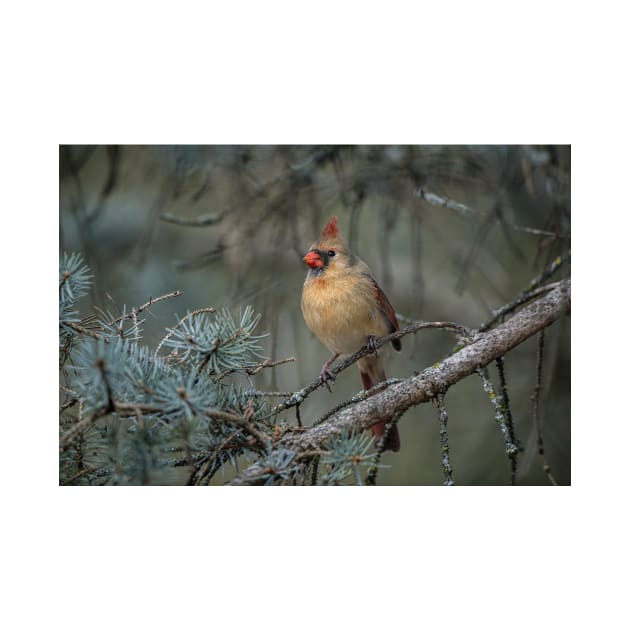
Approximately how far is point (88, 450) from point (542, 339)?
151cm

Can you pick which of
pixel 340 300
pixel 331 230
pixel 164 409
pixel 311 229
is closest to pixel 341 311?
pixel 340 300

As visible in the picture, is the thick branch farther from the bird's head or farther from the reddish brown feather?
the bird's head

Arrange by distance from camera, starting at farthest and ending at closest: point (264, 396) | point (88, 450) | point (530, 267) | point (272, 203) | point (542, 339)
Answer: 1. point (530, 267)
2. point (272, 203)
3. point (542, 339)
4. point (264, 396)
5. point (88, 450)

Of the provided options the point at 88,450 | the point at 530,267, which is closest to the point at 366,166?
the point at 530,267

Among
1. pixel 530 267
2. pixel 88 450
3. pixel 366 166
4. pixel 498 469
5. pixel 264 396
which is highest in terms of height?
pixel 366 166

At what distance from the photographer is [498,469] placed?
2.98 metres

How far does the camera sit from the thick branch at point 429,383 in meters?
2.17

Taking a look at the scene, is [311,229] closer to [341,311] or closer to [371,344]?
[341,311]

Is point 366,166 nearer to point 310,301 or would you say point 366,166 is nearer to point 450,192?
point 450,192

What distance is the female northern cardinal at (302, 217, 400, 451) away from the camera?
273cm

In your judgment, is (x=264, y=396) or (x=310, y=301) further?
(x=310, y=301)

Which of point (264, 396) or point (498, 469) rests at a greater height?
point (264, 396)

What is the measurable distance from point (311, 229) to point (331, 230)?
0.25 meters

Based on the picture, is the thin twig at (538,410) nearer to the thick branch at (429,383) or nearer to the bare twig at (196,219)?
the thick branch at (429,383)
